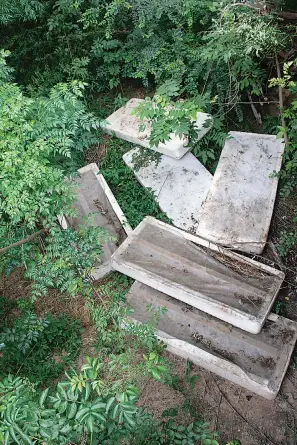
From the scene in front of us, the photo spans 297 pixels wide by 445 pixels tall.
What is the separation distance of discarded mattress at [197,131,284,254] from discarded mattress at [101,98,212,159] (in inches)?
14.7

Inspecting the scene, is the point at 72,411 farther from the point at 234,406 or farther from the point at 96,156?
the point at 96,156

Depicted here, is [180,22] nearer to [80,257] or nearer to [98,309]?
[80,257]

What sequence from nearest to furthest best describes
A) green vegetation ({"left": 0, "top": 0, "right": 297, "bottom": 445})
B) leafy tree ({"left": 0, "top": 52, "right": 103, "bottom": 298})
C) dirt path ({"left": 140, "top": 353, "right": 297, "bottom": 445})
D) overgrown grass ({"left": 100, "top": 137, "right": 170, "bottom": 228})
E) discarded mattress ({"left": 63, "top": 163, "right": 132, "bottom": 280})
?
green vegetation ({"left": 0, "top": 0, "right": 297, "bottom": 445}) < leafy tree ({"left": 0, "top": 52, "right": 103, "bottom": 298}) < dirt path ({"left": 140, "top": 353, "right": 297, "bottom": 445}) < discarded mattress ({"left": 63, "top": 163, "right": 132, "bottom": 280}) < overgrown grass ({"left": 100, "top": 137, "right": 170, "bottom": 228})

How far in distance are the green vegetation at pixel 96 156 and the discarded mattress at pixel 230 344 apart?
0.75 feet

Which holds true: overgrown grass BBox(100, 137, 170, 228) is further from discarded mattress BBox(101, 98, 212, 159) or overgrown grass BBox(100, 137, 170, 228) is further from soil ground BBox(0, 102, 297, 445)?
soil ground BBox(0, 102, 297, 445)

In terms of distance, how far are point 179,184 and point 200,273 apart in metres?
1.22

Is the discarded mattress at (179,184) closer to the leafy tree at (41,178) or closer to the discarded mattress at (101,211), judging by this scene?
the discarded mattress at (101,211)

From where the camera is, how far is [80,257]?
3467mm

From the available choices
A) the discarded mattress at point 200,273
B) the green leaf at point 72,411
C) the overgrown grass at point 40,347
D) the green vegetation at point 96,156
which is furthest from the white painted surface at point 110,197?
the green leaf at point 72,411

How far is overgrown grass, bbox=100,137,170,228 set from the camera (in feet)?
15.0

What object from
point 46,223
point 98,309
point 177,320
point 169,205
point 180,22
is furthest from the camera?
point 180,22

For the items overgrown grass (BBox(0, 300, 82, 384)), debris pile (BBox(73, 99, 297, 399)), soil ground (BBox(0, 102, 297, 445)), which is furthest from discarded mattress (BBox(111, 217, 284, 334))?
overgrown grass (BBox(0, 300, 82, 384))

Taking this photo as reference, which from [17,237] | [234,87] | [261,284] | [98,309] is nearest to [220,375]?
[261,284]

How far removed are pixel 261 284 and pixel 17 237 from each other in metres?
2.41
